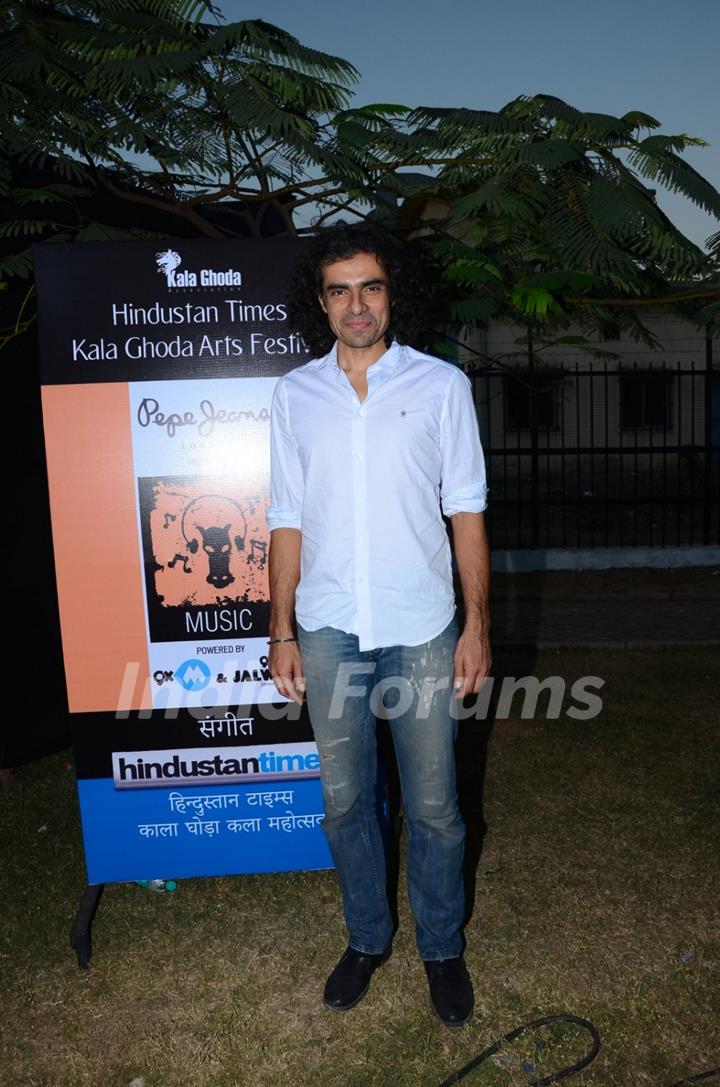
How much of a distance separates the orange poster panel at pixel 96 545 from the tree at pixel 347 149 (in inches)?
34.8

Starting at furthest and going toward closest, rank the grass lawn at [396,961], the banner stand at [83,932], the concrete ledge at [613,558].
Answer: the concrete ledge at [613,558]
the banner stand at [83,932]
the grass lawn at [396,961]

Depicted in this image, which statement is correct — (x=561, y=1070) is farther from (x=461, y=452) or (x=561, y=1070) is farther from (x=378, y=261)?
(x=378, y=261)

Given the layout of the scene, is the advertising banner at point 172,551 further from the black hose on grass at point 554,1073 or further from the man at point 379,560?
the black hose on grass at point 554,1073

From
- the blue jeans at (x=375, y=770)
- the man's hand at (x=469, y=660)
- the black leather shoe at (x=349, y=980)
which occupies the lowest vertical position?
the black leather shoe at (x=349, y=980)

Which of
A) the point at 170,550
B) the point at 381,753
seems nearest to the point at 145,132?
the point at 170,550

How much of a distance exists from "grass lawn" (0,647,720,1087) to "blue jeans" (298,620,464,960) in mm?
337

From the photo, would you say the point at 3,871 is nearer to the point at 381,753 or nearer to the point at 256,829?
the point at 256,829

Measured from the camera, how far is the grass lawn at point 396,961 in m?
2.84

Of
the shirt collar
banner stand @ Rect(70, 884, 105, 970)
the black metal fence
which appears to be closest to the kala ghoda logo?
the shirt collar

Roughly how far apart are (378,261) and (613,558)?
8.80 meters

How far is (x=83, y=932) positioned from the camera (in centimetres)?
340

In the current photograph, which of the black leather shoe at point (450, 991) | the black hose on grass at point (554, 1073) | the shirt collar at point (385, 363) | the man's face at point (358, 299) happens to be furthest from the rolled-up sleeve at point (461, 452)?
the black hose on grass at point (554, 1073)

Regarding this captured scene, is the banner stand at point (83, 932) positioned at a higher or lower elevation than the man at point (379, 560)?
lower

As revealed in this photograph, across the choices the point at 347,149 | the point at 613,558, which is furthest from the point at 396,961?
the point at 613,558
